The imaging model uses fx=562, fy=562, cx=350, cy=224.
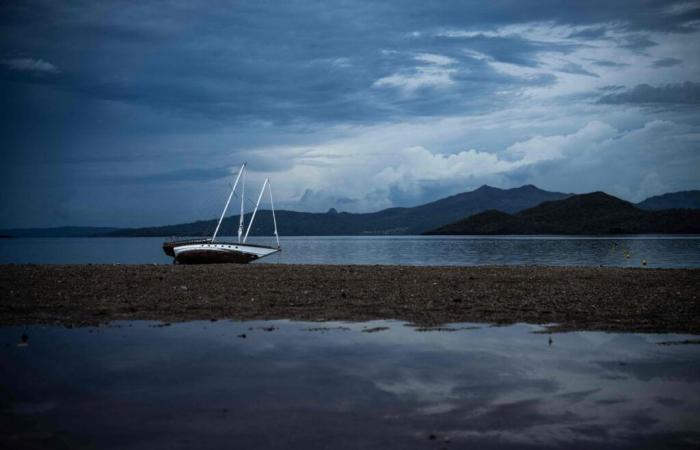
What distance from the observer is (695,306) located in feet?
67.7

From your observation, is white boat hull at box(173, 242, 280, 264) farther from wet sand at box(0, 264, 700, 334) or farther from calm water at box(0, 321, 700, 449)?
calm water at box(0, 321, 700, 449)

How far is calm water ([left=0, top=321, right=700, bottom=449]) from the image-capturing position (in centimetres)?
790

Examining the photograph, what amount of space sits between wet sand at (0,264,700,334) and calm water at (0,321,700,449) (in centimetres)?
300

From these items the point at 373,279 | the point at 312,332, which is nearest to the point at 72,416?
the point at 312,332

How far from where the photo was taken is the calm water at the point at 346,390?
311 inches

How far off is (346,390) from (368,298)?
13.7 m

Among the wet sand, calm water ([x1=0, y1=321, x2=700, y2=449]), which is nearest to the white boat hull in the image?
the wet sand

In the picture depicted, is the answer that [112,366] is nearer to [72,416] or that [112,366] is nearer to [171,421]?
[72,416]

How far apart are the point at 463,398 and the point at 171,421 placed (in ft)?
15.9

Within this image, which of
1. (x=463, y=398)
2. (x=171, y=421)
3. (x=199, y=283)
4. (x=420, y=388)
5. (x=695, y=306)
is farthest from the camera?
(x=199, y=283)

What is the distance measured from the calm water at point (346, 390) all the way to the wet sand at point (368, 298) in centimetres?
300

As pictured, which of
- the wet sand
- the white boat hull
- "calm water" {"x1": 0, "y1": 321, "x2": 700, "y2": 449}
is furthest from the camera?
the white boat hull

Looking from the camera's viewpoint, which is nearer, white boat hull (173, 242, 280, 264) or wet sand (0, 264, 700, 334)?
wet sand (0, 264, 700, 334)

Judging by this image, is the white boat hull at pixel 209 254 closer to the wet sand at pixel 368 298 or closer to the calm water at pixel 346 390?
the wet sand at pixel 368 298
